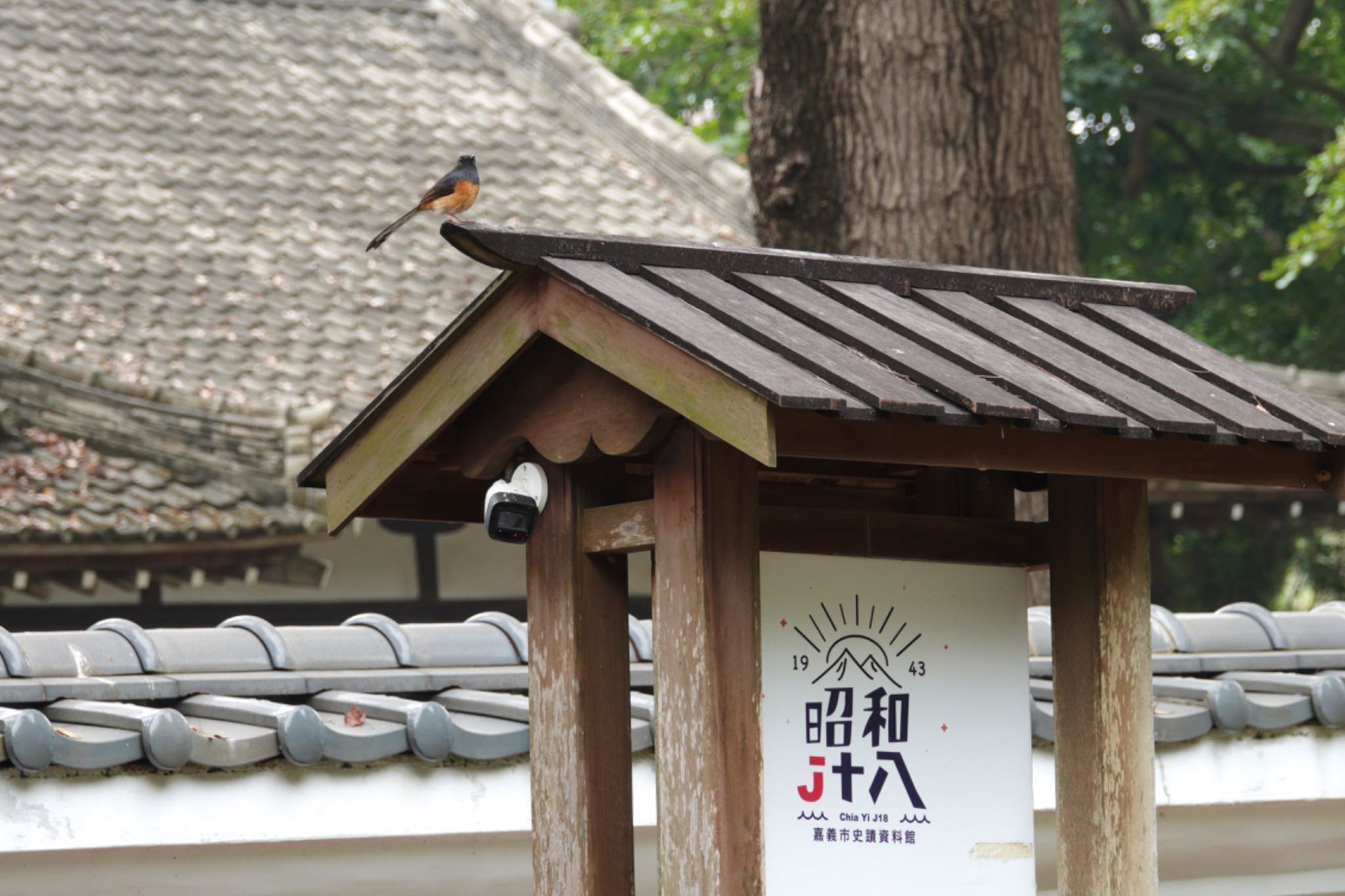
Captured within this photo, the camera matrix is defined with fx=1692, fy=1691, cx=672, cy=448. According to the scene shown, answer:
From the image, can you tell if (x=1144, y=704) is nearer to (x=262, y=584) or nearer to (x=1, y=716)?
(x=1, y=716)

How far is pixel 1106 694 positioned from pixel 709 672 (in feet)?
2.43

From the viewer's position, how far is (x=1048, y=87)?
5.72m

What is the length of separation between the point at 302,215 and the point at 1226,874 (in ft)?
21.5

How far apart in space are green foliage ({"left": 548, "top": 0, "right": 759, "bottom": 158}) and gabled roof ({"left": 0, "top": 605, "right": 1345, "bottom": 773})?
41.2ft

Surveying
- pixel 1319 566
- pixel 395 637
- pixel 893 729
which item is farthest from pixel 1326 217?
pixel 893 729

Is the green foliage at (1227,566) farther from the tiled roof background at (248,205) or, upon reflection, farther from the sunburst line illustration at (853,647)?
the sunburst line illustration at (853,647)

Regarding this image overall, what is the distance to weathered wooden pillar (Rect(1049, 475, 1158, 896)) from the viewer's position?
2.68m

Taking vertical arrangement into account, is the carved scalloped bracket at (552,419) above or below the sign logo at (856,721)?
above

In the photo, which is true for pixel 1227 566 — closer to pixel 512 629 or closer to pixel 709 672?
pixel 512 629

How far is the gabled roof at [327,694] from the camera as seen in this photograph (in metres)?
3.12

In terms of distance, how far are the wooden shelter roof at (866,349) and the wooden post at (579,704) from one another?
257 mm

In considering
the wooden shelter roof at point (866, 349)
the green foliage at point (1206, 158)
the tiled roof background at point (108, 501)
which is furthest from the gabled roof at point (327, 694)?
the green foliage at point (1206, 158)

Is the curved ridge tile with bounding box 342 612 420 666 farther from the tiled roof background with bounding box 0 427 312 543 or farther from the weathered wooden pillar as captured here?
the tiled roof background with bounding box 0 427 312 543

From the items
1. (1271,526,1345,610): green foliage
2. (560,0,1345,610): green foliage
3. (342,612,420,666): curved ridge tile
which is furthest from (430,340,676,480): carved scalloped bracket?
(1271,526,1345,610): green foliage
